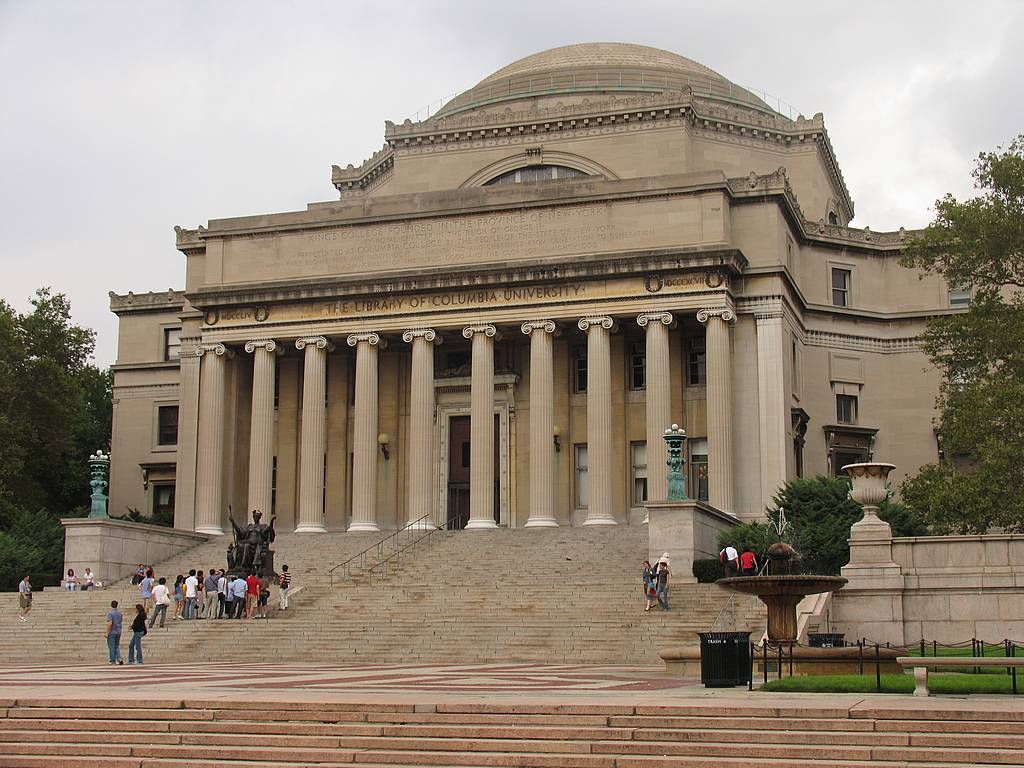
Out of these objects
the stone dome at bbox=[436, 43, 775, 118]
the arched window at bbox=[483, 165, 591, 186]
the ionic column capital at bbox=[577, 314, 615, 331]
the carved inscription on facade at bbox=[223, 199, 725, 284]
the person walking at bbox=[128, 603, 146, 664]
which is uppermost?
the stone dome at bbox=[436, 43, 775, 118]

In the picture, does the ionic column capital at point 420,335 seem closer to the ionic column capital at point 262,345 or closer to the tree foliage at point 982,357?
A: the ionic column capital at point 262,345

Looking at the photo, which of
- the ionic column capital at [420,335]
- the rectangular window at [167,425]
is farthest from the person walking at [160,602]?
the rectangular window at [167,425]

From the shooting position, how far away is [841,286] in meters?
57.4

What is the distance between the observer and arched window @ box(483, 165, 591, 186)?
6012cm

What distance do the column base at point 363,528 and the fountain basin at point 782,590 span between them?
2729cm

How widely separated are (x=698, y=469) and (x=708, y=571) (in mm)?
13371

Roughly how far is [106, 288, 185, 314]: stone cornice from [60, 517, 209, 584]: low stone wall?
20.0 meters

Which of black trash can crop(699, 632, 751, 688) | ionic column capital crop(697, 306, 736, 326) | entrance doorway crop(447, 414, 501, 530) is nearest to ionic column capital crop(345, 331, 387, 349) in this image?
entrance doorway crop(447, 414, 501, 530)

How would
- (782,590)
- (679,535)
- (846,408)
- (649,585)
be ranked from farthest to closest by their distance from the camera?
(846,408), (679,535), (649,585), (782,590)

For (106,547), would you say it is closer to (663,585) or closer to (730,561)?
(663,585)

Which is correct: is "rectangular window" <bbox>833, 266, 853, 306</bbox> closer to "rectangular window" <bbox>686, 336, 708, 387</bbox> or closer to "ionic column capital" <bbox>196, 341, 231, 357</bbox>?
"rectangular window" <bbox>686, 336, 708, 387</bbox>

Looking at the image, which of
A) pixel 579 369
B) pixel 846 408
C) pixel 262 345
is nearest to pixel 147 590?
pixel 262 345

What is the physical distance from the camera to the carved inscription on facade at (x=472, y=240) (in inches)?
2008

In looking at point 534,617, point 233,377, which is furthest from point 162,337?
point 534,617
